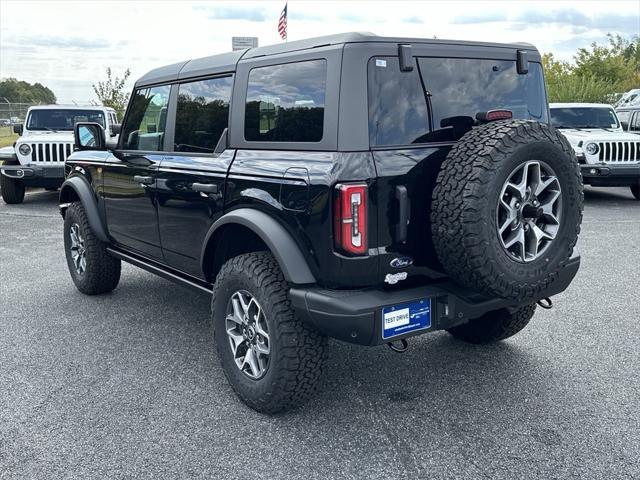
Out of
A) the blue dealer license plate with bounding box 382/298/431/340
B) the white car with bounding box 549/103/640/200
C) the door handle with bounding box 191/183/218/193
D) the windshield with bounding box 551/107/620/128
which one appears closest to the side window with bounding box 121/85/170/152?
the door handle with bounding box 191/183/218/193

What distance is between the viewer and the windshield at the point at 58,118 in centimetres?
1184

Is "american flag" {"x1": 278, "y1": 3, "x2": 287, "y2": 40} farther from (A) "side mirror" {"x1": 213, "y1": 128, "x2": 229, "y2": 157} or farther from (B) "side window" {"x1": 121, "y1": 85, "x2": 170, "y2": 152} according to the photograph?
(A) "side mirror" {"x1": 213, "y1": 128, "x2": 229, "y2": 157}

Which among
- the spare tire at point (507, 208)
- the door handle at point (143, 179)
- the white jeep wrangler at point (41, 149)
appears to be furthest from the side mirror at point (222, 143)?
the white jeep wrangler at point (41, 149)

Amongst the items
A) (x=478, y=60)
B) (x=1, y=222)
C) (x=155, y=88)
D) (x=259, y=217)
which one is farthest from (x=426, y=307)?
(x=1, y=222)

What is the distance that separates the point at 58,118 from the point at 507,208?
11.0 m

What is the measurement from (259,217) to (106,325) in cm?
223

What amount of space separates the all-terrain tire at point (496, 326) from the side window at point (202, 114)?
6.75 feet

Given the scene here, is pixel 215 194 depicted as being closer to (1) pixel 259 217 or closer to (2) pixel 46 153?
(1) pixel 259 217

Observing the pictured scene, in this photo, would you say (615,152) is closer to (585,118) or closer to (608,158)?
(608,158)

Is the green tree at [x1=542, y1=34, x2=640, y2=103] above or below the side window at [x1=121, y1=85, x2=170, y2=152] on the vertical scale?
above

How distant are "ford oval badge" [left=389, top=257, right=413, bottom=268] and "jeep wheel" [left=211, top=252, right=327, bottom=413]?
54cm

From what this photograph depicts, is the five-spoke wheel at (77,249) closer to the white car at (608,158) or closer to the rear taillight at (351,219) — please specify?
the rear taillight at (351,219)

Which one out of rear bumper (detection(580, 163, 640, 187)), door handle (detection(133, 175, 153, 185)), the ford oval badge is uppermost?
rear bumper (detection(580, 163, 640, 187))

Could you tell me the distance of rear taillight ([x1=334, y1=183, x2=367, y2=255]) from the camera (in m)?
2.79
